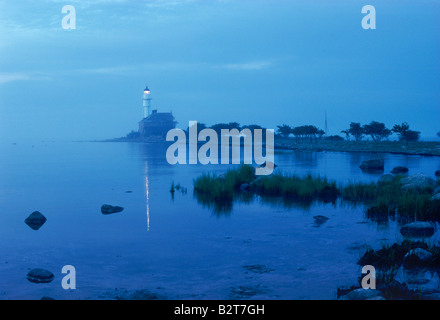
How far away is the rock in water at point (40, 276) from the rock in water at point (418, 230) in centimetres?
1163

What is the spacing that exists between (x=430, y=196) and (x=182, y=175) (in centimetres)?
2616

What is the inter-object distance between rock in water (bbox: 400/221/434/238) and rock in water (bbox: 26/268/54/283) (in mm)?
11632

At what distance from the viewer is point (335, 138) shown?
15525 cm

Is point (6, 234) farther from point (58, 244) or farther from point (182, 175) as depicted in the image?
point (182, 175)

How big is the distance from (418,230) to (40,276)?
12.5m

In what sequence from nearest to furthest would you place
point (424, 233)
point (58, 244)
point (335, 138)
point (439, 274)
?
point (439, 274), point (424, 233), point (58, 244), point (335, 138)

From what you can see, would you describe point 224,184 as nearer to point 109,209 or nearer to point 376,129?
point 109,209

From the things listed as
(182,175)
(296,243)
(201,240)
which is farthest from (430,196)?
(182,175)

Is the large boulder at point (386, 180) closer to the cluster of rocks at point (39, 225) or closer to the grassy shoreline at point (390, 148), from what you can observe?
the cluster of rocks at point (39, 225)

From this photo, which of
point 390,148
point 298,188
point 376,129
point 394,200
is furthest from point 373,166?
point 376,129

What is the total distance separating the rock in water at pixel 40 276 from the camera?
1204 cm

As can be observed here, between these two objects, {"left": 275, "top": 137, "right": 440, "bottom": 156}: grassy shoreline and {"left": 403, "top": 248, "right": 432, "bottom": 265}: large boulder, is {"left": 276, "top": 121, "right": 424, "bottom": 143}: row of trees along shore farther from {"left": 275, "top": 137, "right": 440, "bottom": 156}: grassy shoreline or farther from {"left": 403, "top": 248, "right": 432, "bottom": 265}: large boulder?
{"left": 403, "top": 248, "right": 432, "bottom": 265}: large boulder

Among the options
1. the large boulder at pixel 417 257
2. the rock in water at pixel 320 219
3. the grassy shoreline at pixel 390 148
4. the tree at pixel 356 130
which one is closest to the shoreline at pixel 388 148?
the grassy shoreline at pixel 390 148

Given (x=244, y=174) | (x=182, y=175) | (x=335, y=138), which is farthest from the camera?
(x=335, y=138)
